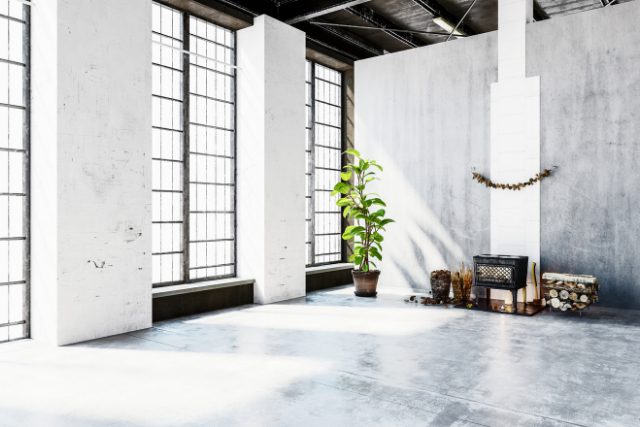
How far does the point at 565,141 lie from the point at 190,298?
5.39 metres

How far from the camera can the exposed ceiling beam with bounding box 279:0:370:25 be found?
704cm

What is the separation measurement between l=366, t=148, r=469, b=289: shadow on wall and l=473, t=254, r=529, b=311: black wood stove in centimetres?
114

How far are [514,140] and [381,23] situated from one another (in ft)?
10.1

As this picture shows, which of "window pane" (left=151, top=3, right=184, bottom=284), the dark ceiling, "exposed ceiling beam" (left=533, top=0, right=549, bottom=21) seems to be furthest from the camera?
"exposed ceiling beam" (left=533, top=0, right=549, bottom=21)

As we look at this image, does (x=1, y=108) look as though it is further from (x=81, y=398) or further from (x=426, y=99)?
(x=426, y=99)

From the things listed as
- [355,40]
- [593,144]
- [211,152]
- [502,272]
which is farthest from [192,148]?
[593,144]

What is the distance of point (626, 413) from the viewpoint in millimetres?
3104

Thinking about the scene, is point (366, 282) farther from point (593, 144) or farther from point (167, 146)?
point (593, 144)

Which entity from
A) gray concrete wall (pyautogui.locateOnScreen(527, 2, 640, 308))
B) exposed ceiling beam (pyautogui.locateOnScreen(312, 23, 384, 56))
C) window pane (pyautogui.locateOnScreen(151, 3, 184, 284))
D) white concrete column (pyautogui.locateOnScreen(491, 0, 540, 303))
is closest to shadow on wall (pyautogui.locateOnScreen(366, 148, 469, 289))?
white concrete column (pyautogui.locateOnScreen(491, 0, 540, 303))

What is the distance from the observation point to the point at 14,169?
4.98m

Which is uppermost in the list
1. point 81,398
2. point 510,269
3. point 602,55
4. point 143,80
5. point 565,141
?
point 602,55

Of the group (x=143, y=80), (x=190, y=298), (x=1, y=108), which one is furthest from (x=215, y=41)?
(x=190, y=298)

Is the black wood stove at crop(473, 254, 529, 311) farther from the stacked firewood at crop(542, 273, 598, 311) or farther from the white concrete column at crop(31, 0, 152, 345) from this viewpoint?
the white concrete column at crop(31, 0, 152, 345)

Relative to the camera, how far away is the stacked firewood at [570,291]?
5.93m
